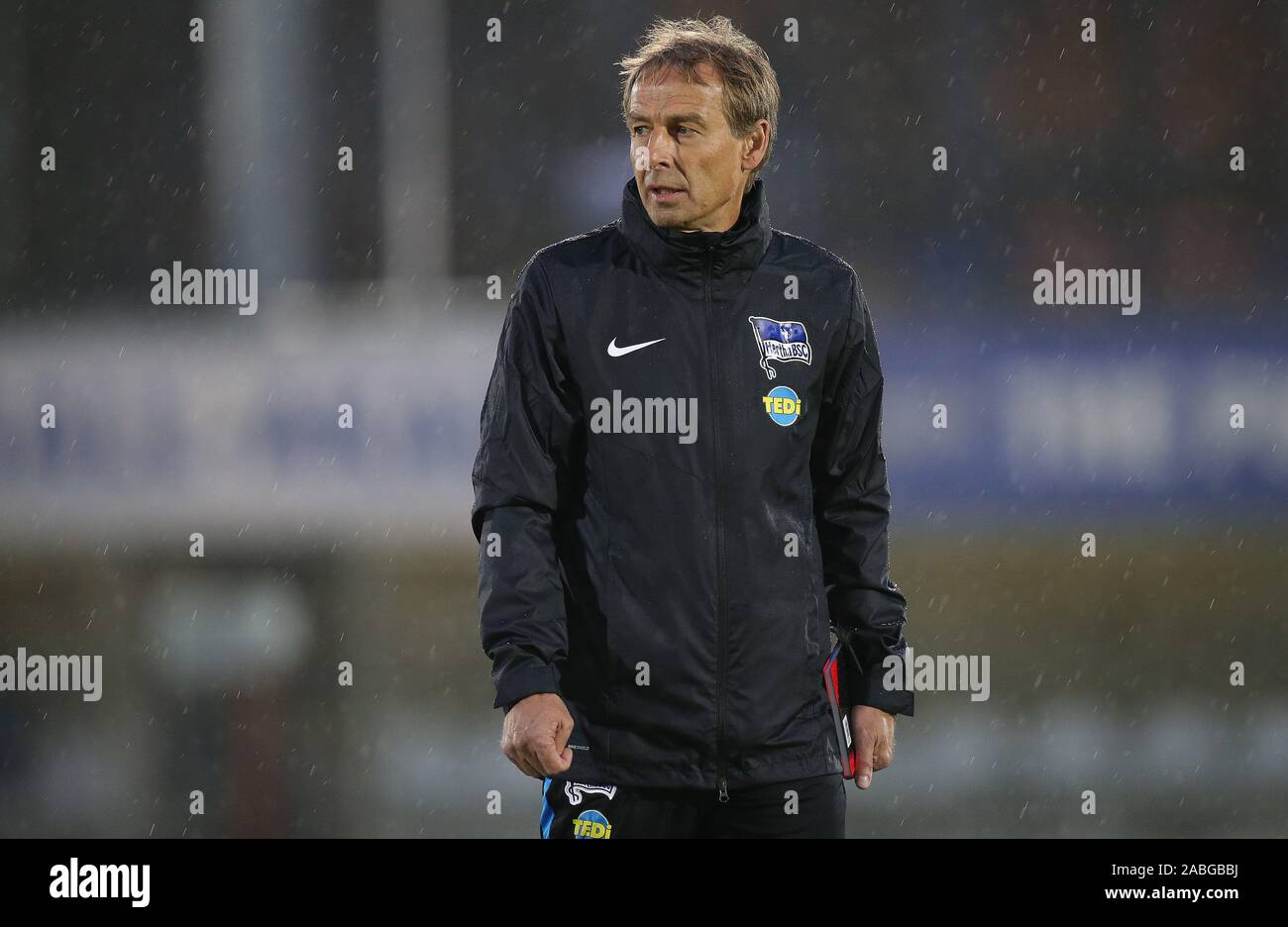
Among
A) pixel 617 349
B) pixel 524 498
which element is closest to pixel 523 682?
pixel 524 498

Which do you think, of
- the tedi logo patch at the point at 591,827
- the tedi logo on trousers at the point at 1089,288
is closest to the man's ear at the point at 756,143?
the tedi logo patch at the point at 591,827

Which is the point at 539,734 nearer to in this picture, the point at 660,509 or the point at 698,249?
the point at 660,509

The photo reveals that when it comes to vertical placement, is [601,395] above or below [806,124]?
below

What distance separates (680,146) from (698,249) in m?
0.16

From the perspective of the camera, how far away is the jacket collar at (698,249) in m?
2.29

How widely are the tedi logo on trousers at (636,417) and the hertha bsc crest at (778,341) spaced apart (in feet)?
0.57

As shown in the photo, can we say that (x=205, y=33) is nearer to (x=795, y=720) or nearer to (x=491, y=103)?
(x=491, y=103)

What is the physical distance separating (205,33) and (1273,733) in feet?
14.8

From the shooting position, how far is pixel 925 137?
16.9ft

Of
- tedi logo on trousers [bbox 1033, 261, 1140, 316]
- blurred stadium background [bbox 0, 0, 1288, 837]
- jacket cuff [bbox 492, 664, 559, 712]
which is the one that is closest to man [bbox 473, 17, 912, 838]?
jacket cuff [bbox 492, 664, 559, 712]

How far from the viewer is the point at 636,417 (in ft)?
7.20

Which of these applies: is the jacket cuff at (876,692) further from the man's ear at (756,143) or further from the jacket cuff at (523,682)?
the man's ear at (756,143)

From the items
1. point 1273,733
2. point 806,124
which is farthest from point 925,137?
point 1273,733

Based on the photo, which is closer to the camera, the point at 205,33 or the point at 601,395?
the point at 601,395
